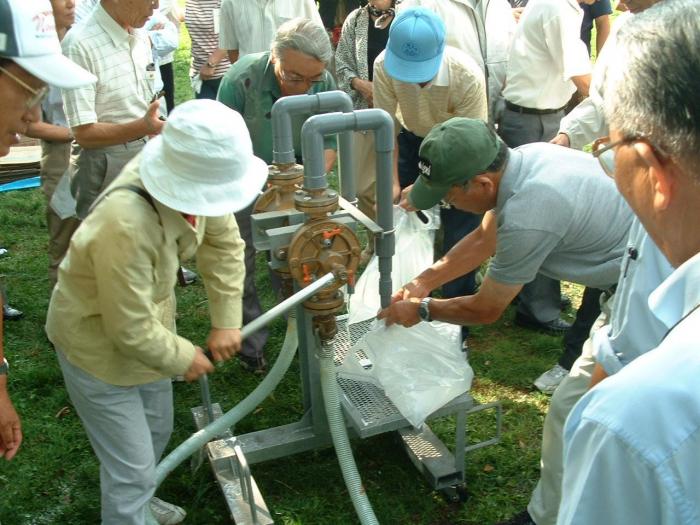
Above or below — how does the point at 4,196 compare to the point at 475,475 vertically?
above

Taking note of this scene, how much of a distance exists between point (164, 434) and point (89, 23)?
1966 mm

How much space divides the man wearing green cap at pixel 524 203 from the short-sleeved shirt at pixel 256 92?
111cm

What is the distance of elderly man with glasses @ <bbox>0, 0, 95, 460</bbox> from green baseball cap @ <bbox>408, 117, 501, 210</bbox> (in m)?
1.18

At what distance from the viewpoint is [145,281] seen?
2.10 m

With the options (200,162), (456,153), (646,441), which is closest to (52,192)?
(200,162)

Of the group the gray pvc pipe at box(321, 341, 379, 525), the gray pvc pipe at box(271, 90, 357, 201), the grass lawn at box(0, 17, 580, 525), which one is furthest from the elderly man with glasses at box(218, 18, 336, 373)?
the gray pvc pipe at box(321, 341, 379, 525)

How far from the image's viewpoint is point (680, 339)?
3.15ft

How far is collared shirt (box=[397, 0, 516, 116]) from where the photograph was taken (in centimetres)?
431

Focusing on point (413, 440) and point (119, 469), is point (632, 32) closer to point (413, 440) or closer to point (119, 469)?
point (119, 469)

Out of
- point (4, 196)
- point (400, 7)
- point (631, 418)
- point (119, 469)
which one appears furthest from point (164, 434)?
point (4, 196)

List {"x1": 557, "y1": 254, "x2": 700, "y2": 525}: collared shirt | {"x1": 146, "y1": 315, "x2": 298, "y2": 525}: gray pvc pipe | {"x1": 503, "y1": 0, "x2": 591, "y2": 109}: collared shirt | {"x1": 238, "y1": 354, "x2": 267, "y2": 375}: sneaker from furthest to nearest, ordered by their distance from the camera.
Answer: {"x1": 503, "y1": 0, "x2": 591, "y2": 109}: collared shirt < {"x1": 238, "y1": 354, "x2": 267, "y2": 375}: sneaker < {"x1": 146, "y1": 315, "x2": 298, "y2": 525}: gray pvc pipe < {"x1": 557, "y1": 254, "x2": 700, "y2": 525}: collared shirt

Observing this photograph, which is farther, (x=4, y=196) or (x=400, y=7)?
(x=4, y=196)

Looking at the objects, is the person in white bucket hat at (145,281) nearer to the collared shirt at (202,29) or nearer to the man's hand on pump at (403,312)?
Answer: the man's hand on pump at (403,312)

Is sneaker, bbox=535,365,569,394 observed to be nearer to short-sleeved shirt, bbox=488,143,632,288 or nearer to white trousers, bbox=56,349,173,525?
short-sleeved shirt, bbox=488,143,632,288
